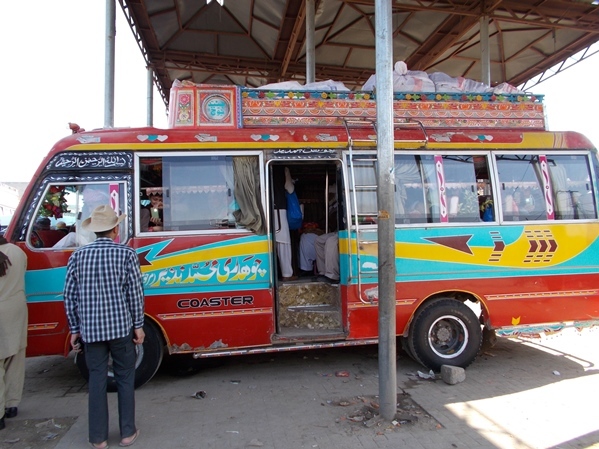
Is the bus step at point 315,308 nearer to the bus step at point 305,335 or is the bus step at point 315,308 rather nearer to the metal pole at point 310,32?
the bus step at point 305,335

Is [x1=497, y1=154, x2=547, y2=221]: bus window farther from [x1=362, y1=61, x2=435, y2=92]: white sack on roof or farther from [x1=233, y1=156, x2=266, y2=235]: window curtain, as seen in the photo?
[x1=233, y1=156, x2=266, y2=235]: window curtain

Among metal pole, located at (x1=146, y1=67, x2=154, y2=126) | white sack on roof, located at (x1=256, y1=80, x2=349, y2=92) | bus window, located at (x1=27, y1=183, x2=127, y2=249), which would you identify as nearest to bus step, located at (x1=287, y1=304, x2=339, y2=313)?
bus window, located at (x1=27, y1=183, x2=127, y2=249)

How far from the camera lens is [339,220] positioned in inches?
207

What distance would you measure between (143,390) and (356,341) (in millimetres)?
2447

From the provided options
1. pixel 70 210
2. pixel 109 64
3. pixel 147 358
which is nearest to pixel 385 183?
pixel 147 358

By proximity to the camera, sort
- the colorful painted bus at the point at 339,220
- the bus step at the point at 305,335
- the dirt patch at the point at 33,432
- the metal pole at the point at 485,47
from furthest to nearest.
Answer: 1. the metal pole at the point at 485,47
2. the bus step at the point at 305,335
3. the colorful painted bus at the point at 339,220
4. the dirt patch at the point at 33,432

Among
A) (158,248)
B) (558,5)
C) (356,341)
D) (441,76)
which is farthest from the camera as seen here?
(558,5)

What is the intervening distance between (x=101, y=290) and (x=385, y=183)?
8.08 feet

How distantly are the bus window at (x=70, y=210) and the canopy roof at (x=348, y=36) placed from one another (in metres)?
8.72

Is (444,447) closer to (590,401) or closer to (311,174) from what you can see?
(590,401)

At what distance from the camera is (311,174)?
21.9ft

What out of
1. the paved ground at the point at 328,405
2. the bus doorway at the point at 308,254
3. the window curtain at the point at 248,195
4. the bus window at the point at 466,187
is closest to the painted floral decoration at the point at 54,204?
the window curtain at the point at 248,195

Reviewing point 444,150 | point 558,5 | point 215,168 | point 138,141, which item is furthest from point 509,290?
point 558,5

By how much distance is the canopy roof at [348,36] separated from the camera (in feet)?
39.3
